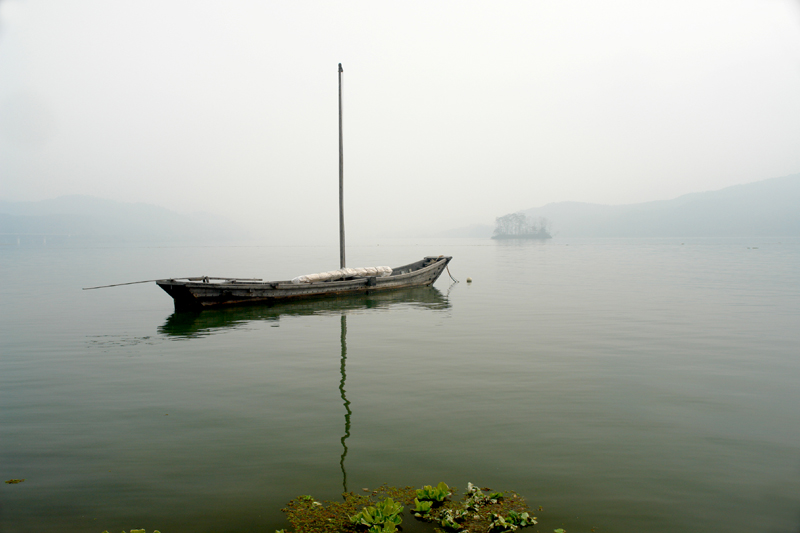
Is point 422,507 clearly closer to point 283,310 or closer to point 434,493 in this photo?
point 434,493

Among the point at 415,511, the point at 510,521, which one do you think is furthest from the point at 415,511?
the point at 510,521

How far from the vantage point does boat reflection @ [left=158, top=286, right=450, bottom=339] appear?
18.7 meters

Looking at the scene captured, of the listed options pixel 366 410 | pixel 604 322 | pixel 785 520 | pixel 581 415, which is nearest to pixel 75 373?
pixel 366 410

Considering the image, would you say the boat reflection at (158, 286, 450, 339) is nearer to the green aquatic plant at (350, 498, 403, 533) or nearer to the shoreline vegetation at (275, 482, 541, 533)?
the shoreline vegetation at (275, 482, 541, 533)

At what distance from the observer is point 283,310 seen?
22.8 meters

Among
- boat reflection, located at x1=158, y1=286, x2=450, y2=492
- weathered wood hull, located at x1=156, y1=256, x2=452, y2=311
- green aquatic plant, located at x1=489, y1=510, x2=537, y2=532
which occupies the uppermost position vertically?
weathered wood hull, located at x1=156, y1=256, x2=452, y2=311

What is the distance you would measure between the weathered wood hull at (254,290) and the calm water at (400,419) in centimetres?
233

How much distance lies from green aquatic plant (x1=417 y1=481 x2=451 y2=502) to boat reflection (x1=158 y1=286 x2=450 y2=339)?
1339cm

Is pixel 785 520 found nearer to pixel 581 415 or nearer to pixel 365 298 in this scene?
pixel 581 415

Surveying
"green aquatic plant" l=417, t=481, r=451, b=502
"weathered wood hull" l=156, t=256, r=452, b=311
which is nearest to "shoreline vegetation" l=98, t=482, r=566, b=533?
"green aquatic plant" l=417, t=481, r=451, b=502

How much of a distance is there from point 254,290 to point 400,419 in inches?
610

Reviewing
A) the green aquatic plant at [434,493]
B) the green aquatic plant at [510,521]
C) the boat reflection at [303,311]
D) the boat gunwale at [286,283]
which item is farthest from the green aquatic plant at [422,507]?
the boat gunwale at [286,283]

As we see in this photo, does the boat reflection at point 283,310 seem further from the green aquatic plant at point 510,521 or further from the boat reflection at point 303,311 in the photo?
the green aquatic plant at point 510,521

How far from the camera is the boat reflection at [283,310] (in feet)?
61.4
